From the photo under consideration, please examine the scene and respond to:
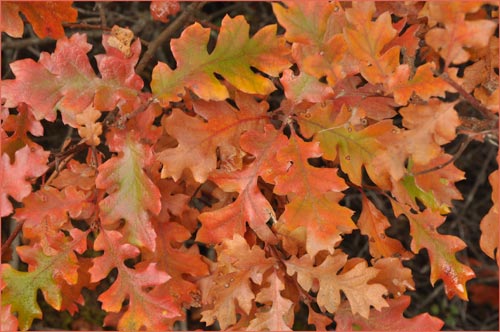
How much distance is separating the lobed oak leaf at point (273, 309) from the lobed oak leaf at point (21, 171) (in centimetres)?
44

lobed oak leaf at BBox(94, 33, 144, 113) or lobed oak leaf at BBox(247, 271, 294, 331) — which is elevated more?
lobed oak leaf at BBox(94, 33, 144, 113)

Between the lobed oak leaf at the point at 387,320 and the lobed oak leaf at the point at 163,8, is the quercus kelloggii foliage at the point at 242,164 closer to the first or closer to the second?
Answer: the lobed oak leaf at the point at 387,320

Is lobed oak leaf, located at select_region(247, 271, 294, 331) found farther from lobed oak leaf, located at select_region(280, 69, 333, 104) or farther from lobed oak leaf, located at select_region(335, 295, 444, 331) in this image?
lobed oak leaf, located at select_region(280, 69, 333, 104)

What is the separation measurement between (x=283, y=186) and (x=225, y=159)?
0.13m

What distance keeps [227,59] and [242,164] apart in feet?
0.64

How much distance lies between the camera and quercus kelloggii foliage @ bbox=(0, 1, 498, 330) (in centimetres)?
108

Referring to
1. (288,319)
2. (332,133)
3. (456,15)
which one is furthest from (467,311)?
(456,15)

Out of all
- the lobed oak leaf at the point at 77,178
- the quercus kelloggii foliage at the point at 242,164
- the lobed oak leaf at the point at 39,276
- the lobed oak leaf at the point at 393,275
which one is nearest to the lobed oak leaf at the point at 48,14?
the quercus kelloggii foliage at the point at 242,164

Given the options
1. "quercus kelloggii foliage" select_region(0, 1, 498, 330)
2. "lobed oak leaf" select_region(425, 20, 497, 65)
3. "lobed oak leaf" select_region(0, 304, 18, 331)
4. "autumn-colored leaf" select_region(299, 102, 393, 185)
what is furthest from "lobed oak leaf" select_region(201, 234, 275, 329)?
"lobed oak leaf" select_region(425, 20, 497, 65)

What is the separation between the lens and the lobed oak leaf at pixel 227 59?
1104 mm

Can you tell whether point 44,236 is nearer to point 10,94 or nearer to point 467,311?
point 10,94

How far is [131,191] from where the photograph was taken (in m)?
1.13

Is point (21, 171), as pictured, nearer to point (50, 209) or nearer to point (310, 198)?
point (50, 209)

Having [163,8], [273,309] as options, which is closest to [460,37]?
[273,309]
